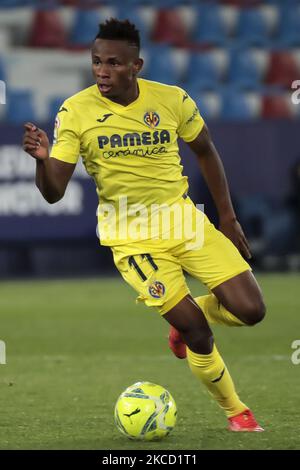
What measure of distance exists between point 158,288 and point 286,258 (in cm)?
1069

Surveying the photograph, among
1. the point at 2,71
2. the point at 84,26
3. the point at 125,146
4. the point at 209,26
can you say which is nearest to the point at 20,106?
the point at 2,71

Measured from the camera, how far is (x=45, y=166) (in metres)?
5.82

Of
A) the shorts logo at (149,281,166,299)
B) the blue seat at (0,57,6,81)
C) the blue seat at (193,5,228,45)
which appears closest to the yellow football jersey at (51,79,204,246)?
the shorts logo at (149,281,166,299)

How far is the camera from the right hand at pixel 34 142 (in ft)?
18.6

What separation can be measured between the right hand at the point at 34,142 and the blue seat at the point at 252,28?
1376cm

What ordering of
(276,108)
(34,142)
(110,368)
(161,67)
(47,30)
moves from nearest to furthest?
(34,142)
(110,368)
(47,30)
(161,67)
(276,108)

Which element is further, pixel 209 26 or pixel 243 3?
pixel 243 3

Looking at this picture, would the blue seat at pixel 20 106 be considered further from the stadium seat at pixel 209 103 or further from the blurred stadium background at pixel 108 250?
the stadium seat at pixel 209 103

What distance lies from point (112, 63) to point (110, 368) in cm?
351

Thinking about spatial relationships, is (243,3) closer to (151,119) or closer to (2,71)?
(2,71)

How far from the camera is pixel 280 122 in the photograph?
1625 cm

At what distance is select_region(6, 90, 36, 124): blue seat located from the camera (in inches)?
645
